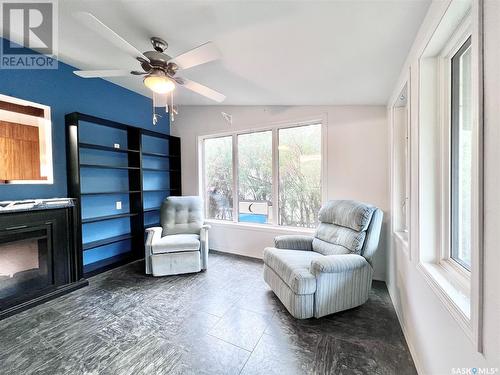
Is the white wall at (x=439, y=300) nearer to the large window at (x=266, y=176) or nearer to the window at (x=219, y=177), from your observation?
the large window at (x=266, y=176)

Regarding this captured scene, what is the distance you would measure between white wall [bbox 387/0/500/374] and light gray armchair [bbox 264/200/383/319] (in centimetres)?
36

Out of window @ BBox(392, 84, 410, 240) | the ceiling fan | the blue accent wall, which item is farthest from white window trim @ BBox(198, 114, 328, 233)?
Answer: the ceiling fan

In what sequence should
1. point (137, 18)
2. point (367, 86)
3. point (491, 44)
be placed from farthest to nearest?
point (367, 86) → point (137, 18) → point (491, 44)

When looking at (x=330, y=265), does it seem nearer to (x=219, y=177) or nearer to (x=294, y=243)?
(x=294, y=243)

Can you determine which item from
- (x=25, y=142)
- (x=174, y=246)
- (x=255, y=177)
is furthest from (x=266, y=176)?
(x=25, y=142)

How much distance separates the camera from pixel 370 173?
2738 mm

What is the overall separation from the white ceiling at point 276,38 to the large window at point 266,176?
0.84m

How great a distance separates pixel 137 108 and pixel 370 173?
11.9ft

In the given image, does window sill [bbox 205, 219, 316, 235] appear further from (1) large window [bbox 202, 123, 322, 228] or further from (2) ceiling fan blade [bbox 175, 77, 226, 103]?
(2) ceiling fan blade [bbox 175, 77, 226, 103]

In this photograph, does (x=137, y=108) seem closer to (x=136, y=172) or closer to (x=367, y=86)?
(x=136, y=172)

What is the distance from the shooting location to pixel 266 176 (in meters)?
3.52

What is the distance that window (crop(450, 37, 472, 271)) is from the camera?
1.22 m

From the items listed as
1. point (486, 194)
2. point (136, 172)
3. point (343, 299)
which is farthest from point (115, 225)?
point (486, 194)

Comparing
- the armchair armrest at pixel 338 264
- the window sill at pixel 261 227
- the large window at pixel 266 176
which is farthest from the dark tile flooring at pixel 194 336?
the large window at pixel 266 176
